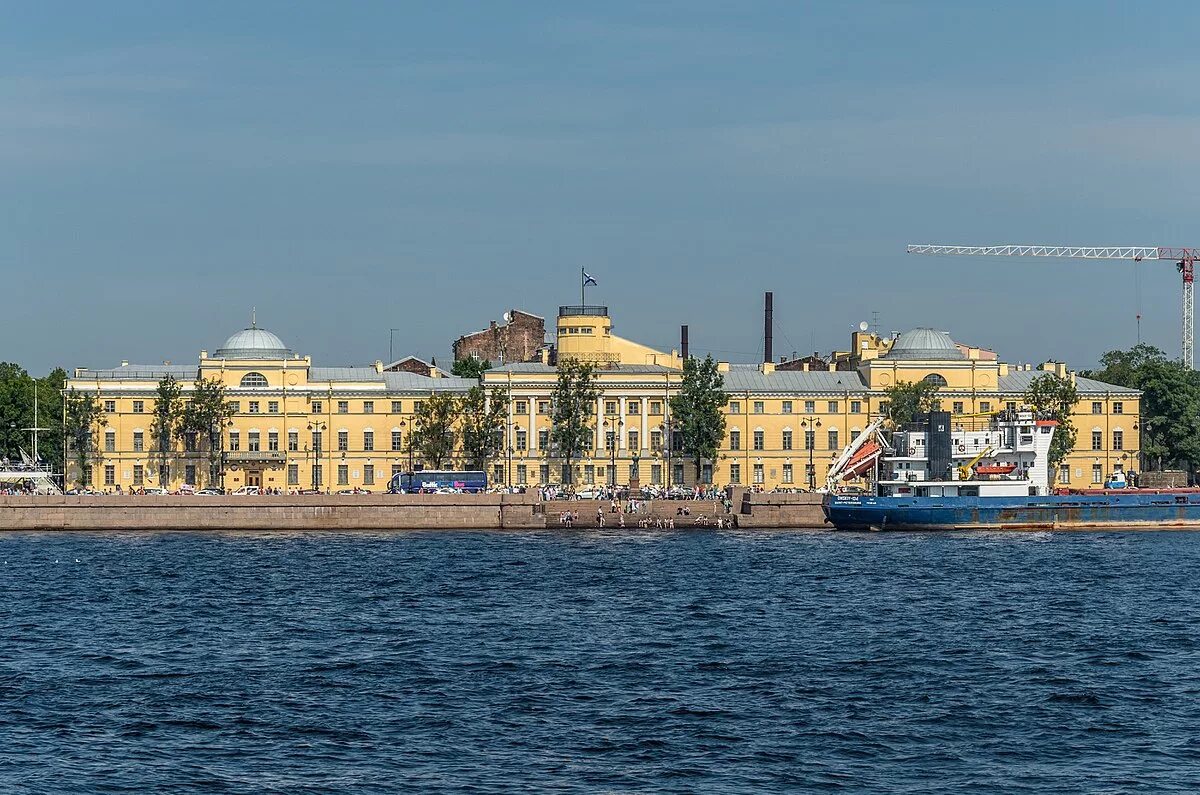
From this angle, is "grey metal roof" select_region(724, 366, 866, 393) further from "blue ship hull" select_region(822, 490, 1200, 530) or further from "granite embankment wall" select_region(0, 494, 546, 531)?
"granite embankment wall" select_region(0, 494, 546, 531)

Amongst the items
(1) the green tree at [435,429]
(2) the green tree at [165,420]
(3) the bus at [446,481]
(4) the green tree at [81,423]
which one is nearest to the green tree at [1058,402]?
(3) the bus at [446,481]

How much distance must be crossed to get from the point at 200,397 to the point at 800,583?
59468 mm

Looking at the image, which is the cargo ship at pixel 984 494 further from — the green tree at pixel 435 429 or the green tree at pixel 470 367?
the green tree at pixel 470 367

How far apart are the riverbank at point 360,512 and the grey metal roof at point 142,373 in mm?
19884

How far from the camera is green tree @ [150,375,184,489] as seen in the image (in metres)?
124

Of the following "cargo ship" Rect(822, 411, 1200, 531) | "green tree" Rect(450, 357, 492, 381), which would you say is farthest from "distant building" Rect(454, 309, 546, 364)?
"cargo ship" Rect(822, 411, 1200, 531)

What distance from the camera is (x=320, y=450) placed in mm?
128125

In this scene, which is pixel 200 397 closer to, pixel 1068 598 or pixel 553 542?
pixel 553 542

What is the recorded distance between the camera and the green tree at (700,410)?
12625 centimetres

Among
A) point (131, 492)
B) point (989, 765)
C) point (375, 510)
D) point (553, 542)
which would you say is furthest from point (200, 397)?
point (989, 765)

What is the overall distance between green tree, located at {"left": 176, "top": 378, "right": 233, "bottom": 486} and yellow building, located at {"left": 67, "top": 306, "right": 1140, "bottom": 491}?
1.65 feet

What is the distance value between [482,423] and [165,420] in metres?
20.9

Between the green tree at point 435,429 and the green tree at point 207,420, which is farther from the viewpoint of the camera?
the green tree at point 435,429

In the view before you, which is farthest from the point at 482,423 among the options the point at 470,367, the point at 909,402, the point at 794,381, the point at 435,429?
the point at 909,402
